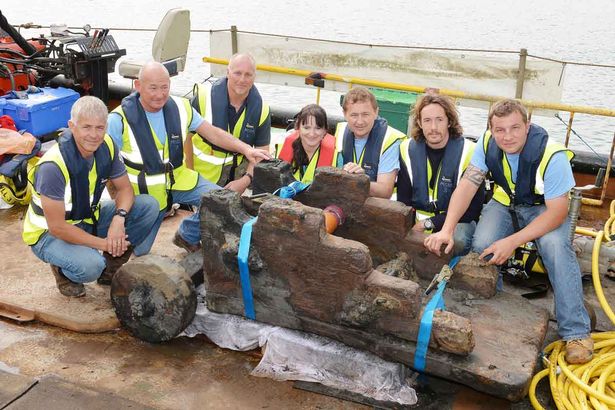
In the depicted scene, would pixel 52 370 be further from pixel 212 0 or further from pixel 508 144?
pixel 212 0

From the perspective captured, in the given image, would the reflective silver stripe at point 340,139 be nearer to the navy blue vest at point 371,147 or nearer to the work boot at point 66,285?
the navy blue vest at point 371,147

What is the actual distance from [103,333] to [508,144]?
230 centimetres

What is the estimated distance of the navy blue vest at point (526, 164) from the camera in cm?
346

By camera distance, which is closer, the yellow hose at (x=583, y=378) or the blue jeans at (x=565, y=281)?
the yellow hose at (x=583, y=378)

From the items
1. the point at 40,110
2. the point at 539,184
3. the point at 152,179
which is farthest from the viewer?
the point at 40,110

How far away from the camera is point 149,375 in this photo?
314cm

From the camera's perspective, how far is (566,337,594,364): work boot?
3166 mm

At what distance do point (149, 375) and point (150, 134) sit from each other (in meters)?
1.50

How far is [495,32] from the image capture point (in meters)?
Result: 20.8

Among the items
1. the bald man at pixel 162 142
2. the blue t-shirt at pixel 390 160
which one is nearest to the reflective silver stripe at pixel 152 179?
the bald man at pixel 162 142

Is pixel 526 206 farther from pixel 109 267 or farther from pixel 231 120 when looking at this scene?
pixel 109 267

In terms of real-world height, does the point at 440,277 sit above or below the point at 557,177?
below

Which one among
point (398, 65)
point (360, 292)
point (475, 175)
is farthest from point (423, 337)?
point (398, 65)

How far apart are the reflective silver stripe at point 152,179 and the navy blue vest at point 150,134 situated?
3 cm
